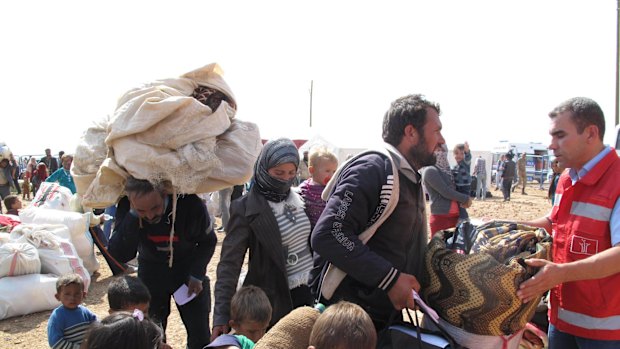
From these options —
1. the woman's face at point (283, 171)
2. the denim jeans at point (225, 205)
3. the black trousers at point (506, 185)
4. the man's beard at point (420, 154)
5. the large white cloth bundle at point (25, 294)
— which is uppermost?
the man's beard at point (420, 154)

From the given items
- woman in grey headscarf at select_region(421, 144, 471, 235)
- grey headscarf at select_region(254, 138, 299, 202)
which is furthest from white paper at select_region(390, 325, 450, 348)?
woman in grey headscarf at select_region(421, 144, 471, 235)

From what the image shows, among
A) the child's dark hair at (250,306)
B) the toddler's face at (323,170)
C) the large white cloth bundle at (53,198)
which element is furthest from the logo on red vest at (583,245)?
the large white cloth bundle at (53,198)

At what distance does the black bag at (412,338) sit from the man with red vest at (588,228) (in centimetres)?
75

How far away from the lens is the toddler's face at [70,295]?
3324 millimetres

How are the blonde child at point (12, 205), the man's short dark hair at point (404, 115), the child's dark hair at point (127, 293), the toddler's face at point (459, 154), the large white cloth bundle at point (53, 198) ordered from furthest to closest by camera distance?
the toddler's face at point (459, 154), the blonde child at point (12, 205), the large white cloth bundle at point (53, 198), the child's dark hair at point (127, 293), the man's short dark hair at point (404, 115)

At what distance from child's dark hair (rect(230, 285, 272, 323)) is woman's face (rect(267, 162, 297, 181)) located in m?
0.67

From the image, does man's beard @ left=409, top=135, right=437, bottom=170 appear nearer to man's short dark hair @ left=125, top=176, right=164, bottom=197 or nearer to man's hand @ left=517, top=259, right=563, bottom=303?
man's hand @ left=517, top=259, right=563, bottom=303

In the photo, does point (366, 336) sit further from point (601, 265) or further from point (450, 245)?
point (601, 265)

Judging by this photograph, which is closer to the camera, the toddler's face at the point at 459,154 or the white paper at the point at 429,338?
the white paper at the point at 429,338

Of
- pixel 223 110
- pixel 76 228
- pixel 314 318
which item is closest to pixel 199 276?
pixel 223 110

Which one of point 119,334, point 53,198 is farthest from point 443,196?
point 53,198

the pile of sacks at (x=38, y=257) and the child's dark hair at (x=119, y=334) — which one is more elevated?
the child's dark hair at (x=119, y=334)

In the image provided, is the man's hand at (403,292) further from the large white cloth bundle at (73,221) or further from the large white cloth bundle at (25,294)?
the large white cloth bundle at (73,221)

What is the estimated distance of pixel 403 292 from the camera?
2082mm
